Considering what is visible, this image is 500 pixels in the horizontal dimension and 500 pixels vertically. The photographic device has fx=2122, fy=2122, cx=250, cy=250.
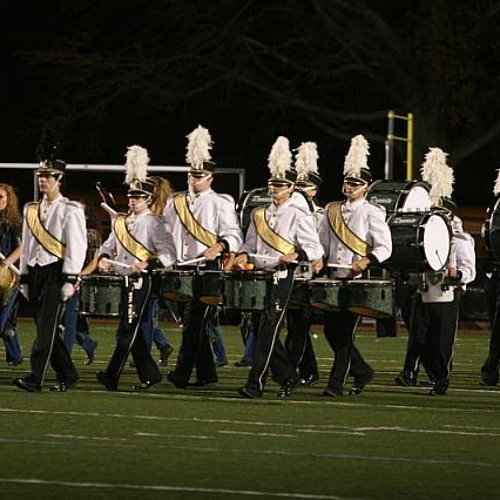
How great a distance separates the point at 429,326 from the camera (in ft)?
54.4

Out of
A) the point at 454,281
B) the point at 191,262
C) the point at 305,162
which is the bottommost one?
the point at 454,281

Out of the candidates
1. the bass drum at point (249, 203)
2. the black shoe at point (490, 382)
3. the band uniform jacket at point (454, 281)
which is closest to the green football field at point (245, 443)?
the black shoe at point (490, 382)

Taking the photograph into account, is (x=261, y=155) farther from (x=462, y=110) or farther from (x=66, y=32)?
(x=462, y=110)

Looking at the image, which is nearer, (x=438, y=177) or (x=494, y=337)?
(x=438, y=177)

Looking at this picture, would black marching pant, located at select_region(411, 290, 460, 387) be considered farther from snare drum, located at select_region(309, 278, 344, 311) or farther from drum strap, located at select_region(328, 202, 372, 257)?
snare drum, located at select_region(309, 278, 344, 311)

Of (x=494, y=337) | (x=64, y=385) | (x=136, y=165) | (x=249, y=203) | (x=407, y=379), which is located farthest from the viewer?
(x=249, y=203)

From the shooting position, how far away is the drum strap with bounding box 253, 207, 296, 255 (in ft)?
50.1

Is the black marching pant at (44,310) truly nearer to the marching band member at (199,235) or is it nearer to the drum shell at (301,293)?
the marching band member at (199,235)

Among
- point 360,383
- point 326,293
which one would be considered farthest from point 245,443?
point 360,383

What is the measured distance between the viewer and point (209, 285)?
1562cm

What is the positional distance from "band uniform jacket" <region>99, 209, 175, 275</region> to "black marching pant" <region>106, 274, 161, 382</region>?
21 centimetres

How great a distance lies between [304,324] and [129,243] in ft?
5.11

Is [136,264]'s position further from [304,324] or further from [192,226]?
[304,324]

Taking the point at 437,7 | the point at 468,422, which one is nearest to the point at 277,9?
the point at 437,7
